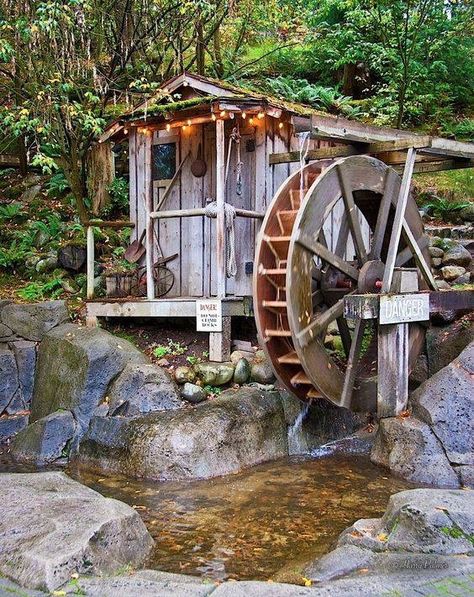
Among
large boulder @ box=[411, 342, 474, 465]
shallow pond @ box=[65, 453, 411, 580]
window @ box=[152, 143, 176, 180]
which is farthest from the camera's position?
window @ box=[152, 143, 176, 180]

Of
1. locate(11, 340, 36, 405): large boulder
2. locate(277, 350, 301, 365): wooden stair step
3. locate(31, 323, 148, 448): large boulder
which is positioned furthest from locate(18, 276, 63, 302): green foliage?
locate(277, 350, 301, 365): wooden stair step

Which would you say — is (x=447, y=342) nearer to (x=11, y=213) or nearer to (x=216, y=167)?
(x=216, y=167)

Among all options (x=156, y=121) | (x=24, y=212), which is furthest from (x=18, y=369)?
(x=24, y=212)

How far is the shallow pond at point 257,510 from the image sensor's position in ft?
15.4

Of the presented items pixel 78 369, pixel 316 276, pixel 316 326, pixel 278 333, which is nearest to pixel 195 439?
pixel 278 333

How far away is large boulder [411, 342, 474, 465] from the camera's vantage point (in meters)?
6.63

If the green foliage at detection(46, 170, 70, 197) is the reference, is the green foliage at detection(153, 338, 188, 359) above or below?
below

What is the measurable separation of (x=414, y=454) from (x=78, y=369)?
13.5 feet

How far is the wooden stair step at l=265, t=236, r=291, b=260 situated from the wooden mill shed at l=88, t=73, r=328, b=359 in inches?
39.4

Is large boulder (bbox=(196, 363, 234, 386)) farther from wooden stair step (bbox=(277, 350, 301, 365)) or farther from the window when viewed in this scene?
the window

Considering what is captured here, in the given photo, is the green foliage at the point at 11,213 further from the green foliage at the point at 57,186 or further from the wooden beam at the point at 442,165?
the wooden beam at the point at 442,165

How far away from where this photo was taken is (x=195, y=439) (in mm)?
6887

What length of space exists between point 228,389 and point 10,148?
10.3 m

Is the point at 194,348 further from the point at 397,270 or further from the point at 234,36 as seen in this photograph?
the point at 234,36
